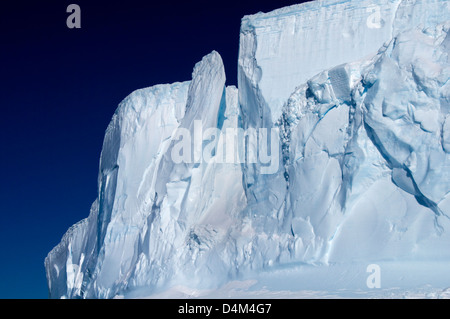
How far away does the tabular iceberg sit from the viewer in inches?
619

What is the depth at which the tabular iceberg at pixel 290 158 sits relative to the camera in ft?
51.6

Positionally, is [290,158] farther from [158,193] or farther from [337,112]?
[158,193]

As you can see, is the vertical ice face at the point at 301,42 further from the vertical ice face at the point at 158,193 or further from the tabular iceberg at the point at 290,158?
the vertical ice face at the point at 158,193

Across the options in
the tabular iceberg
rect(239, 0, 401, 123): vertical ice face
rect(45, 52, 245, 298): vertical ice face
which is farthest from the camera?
rect(45, 52, 245, 298): vertical ice face

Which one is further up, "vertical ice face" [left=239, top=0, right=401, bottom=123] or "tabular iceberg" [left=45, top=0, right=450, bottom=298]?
"vertical ice face" [left=239, top=0, right=401, bottom=123]

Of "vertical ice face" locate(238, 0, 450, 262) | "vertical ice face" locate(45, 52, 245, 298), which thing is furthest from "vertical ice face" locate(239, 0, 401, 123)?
"vertical ice face" locate(45, 52, 245, 298)

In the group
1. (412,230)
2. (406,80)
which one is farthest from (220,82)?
(412,230)

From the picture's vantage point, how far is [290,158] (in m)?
17.7

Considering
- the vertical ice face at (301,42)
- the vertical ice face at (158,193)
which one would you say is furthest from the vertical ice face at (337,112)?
the vertical ice face at (158,193)

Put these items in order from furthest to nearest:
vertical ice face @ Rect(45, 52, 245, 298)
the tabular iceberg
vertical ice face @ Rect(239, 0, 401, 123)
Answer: vertical ice face @ Rect(45, 52, 245, 298) < vertical ice face @ Rect(239, 0, 401, 123) < the tabular iceberg

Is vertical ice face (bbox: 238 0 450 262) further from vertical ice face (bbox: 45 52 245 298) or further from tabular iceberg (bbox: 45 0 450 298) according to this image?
vertical ice face (bbox: 45 52 245 298)

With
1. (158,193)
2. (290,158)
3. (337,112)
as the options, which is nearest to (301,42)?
(337,112)
